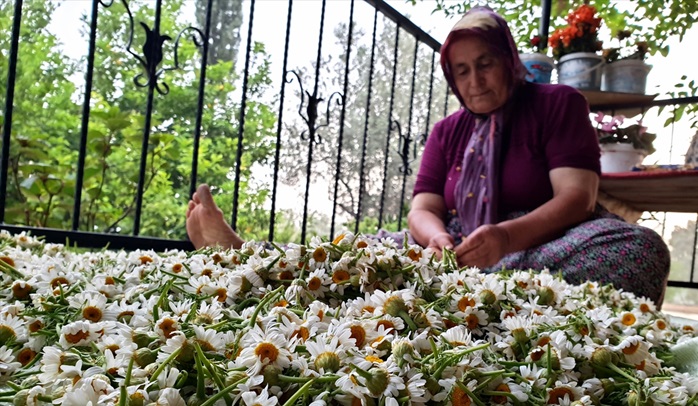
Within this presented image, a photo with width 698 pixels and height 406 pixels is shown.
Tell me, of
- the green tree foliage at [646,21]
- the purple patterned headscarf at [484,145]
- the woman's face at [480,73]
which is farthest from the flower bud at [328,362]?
the green tree foliage at [646,21]

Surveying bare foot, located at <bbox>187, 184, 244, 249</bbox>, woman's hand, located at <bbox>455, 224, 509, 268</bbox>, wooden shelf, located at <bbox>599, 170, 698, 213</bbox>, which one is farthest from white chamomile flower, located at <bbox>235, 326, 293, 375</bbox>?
wooden shelf, located at <bbox>599, 170, 698, 213</bbox>

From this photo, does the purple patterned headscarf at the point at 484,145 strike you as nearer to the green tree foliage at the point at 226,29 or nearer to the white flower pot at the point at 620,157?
the white flower pot at the point at 620,157

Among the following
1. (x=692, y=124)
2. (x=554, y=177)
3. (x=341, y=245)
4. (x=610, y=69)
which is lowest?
(x=341, y=245)

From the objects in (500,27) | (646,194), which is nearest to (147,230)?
(500,27)

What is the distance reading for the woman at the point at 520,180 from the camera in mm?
1355

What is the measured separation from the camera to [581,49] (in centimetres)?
230

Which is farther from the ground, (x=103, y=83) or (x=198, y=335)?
(x=103, y=83)

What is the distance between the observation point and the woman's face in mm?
1585

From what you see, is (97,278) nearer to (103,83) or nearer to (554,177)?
(554,177)

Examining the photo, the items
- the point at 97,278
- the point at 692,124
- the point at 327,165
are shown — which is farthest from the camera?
the point at 327,165

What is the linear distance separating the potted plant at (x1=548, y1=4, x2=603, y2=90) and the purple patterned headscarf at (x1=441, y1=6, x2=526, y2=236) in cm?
77

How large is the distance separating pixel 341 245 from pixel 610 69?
2245mm

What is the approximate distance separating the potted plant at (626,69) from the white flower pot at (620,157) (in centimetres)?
27

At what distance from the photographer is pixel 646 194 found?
2.04 m
